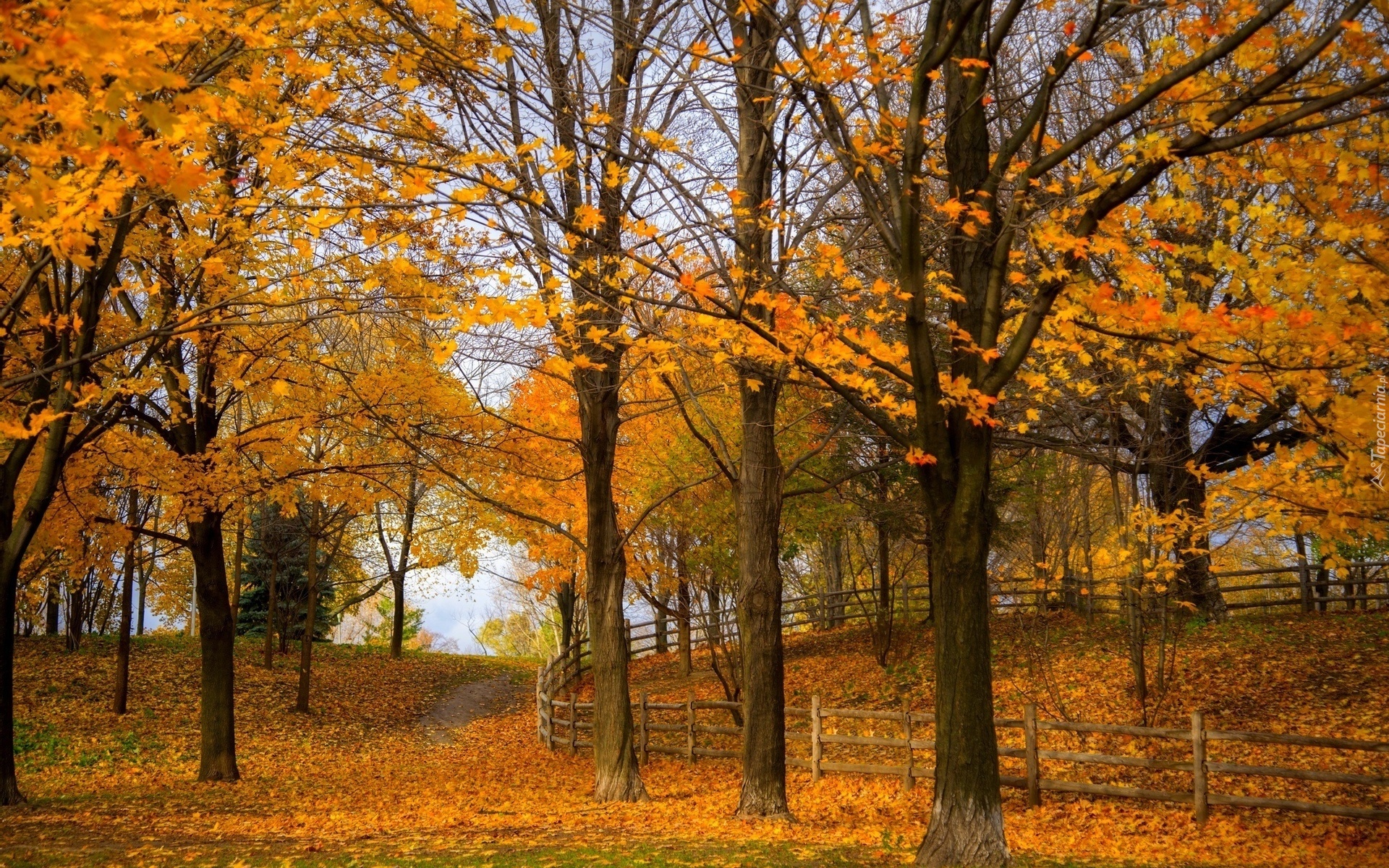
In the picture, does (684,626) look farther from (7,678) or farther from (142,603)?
(142,603)

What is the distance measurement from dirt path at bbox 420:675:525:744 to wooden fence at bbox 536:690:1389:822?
509 centimetres

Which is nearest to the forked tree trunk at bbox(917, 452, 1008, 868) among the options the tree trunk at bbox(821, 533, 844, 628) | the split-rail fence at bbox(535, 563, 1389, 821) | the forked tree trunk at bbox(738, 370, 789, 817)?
the forked tree trunk at bbox(738, 370, 789, 817)

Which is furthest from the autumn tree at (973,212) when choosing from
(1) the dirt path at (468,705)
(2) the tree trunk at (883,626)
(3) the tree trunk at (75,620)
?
(3) the tree trunk at (75,620)

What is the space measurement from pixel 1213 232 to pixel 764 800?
32.5 ft

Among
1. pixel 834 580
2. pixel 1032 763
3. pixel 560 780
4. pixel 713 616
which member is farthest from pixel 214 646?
pixel 834 580

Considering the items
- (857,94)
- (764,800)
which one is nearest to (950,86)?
(857,94)

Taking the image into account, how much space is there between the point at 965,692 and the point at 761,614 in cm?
292

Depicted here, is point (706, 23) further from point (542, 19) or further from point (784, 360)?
point (784, 360)

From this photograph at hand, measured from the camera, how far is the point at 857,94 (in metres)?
7.35

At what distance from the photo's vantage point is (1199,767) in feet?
31.6

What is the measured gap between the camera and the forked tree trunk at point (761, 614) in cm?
918

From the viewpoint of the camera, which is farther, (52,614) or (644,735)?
(52,614)

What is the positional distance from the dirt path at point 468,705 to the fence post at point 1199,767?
45.5 feet

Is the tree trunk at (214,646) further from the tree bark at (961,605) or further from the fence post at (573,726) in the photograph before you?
the tree bark at (961,605)
